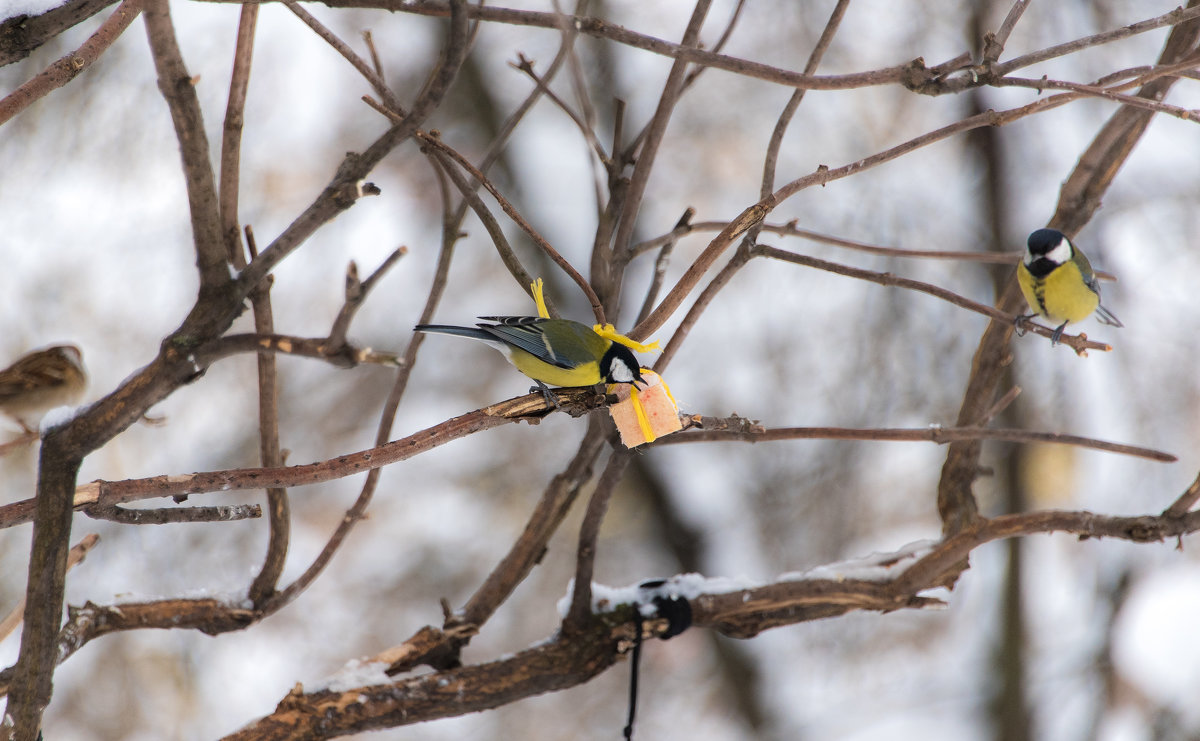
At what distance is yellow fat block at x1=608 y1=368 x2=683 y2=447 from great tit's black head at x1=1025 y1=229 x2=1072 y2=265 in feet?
3.21

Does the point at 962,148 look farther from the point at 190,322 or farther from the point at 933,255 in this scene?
the point at 190,322

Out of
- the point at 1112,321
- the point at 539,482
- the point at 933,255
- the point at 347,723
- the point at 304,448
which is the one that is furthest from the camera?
the point at 539,482

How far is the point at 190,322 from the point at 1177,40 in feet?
6.45

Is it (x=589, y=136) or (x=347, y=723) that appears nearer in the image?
(x=347, y=723)

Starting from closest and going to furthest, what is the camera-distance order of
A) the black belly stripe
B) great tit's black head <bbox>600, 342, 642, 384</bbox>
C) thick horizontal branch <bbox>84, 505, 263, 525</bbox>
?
thick horizontal branch <bbox>84, 505, 263, 525</bbox> < great tit's black head <bbox>600, 342, 642, 384</bbox> < the black belly stripe

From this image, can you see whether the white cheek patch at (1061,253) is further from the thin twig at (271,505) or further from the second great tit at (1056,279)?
the thin twig at (271,505)

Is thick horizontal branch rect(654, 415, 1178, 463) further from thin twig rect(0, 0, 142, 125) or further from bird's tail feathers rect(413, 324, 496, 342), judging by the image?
thin twig rect(0, 0, 142, 125)

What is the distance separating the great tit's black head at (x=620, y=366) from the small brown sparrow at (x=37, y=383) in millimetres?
1469

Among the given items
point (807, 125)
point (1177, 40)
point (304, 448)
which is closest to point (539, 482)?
point (304, 448)

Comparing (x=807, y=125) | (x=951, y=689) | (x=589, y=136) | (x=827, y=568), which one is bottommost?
(x=827, y=568)

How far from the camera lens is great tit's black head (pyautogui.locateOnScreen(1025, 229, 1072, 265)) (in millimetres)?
1869

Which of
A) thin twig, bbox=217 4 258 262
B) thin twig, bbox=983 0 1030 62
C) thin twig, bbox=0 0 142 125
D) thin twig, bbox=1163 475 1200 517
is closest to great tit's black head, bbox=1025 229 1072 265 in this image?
thin twig, bbox=1163 475 1200 517

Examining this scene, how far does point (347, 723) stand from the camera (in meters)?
1.56

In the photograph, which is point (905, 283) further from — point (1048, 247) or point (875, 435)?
point (1048, 247)
